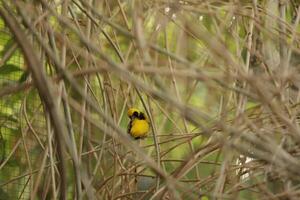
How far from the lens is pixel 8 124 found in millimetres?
1781

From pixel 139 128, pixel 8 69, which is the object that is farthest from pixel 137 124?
pixel 8 69

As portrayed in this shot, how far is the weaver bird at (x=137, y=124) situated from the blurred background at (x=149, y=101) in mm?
43

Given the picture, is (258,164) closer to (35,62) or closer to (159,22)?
(159,22)

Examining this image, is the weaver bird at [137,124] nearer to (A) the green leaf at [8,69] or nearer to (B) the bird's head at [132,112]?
(B) the bird's head at [132,112]

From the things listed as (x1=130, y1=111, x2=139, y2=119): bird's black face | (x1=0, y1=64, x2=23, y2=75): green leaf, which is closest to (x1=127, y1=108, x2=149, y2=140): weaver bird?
(x1=130, y1=111, x2=139, y2=119): bird's black face

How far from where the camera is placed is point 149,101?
147 centimetres

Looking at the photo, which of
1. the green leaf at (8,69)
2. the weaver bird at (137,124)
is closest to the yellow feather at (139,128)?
the weaver bird at (137,124)

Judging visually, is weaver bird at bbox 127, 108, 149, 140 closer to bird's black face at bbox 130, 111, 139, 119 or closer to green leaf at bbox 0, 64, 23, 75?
bird's black face at bbox 130, 111, 139, 119

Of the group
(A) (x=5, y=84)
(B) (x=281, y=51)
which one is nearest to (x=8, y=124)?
(A) (x=5, y=84)

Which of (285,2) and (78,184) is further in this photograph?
(285,2)

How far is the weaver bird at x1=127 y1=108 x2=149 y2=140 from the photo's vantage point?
1833 mm

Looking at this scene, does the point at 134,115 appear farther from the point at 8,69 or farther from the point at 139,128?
the point at 8,69

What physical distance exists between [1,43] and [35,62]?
1116 mm

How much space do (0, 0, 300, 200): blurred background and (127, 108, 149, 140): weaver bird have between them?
43 mm
